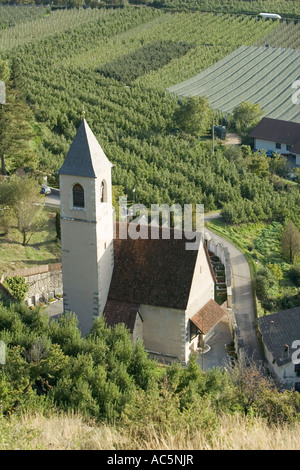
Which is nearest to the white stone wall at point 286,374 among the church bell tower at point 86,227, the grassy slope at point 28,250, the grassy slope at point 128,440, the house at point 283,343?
the house at point 283,343

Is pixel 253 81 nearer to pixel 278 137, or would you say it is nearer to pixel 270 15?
pixel 278 137

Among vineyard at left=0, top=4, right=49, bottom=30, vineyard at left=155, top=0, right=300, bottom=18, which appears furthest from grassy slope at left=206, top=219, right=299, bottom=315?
vineyard at left=155, top=0, right=300, bottom=18

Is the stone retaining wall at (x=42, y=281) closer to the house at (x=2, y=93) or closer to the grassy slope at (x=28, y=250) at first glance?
the grassy slope at (x=28, y=250)

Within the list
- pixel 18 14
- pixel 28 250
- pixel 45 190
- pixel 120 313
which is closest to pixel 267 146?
pixel 45 190

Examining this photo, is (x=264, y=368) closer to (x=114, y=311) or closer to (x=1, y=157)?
(x=114, y=311)

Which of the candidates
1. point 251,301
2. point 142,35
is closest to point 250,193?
point 251,301

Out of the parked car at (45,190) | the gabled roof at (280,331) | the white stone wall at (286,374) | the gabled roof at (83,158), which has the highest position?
the gabled roof at (83,158)
